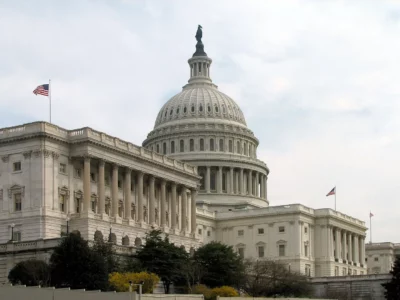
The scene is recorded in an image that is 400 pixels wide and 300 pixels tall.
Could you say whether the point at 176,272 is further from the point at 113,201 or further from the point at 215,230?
the point at 215,230

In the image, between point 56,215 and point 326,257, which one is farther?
point 326,257

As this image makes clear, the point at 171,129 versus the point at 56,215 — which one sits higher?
the point at 171,129

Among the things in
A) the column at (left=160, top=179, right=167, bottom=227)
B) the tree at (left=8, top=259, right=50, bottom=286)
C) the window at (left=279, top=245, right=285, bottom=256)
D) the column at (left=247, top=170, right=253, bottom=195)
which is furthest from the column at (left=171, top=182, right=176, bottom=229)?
the column at (left=247, top=170, right=253, bottom=195)

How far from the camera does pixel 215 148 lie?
19262 centimetres

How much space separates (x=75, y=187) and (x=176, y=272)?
21.3 metres

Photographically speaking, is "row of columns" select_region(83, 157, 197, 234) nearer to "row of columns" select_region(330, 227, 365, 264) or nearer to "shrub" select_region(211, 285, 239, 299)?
"shrub" select_region(211, 285, 239, 299)

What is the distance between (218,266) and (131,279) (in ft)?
77.0

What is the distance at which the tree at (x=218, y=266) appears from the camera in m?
107

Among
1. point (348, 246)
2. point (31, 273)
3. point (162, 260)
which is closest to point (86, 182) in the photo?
point (162, 260)

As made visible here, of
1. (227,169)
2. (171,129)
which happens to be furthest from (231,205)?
(171,129)

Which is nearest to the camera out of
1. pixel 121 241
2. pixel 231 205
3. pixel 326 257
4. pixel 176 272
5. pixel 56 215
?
pixel 176 272

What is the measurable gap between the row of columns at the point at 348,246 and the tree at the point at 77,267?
88.2 metres

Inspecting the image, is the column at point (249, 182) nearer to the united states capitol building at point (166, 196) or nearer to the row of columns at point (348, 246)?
the united states capitol building at point (166, 196)

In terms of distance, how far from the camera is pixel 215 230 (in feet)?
575
